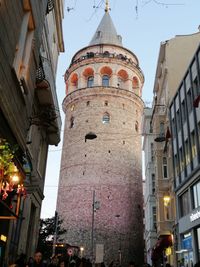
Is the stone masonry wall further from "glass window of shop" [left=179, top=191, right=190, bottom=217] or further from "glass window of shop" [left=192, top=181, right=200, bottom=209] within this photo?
"glass window of shop" [left=192, top=181, right=200, bottom=209]

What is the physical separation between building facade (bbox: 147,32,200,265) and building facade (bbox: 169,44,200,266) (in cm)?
123

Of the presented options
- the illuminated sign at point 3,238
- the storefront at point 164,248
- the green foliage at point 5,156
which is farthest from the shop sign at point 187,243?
the green foliage at point 5,156

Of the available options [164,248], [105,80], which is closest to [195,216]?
[164,248]

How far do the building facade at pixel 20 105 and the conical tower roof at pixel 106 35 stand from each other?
29.3m

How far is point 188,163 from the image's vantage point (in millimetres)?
18172

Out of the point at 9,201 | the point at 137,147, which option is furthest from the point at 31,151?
the point at 137,147

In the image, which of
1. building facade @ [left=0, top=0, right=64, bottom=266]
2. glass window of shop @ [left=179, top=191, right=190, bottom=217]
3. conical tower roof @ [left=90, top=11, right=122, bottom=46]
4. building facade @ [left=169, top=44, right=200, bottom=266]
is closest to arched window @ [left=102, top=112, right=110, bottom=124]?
conical tower roof @ [left=90, top=11, right=122, bottom=46]

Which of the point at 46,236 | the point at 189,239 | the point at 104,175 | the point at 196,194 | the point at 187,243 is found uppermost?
the point at 104,175

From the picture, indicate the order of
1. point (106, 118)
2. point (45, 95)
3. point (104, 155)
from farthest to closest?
point (106, 118) → point (104, 155) → point (45, 95)

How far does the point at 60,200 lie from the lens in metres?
33.6

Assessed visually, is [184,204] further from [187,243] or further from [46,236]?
[46,236]

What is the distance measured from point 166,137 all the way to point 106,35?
24.0 m

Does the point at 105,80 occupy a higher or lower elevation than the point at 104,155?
higher

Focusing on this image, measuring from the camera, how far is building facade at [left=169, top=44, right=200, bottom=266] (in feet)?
54.6
